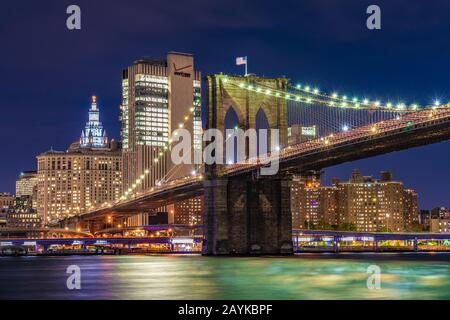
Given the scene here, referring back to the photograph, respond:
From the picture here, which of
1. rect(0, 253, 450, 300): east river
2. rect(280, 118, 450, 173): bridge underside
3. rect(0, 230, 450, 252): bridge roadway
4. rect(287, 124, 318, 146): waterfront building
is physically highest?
rect(287, 124, 318, 146): waterfront building

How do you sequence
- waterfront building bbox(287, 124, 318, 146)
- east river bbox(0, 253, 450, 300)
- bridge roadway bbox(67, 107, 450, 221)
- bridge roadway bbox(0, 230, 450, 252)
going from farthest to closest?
bridge roadway bbox(0, 230, 450, 252) < waterfront building bbox(287, 124, 318, 146) < bridge roadway bbox(67, 107, 450, 221) < east river bbox(0, 253, 450, 300)

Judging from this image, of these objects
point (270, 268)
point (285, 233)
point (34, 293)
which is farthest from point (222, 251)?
point (34, 293)

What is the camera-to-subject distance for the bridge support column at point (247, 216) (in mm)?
80375

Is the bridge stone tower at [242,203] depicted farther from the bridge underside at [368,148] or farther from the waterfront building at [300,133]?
the waterfront building at [300,133]

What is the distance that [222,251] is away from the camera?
79.9 meters

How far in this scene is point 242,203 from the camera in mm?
81312

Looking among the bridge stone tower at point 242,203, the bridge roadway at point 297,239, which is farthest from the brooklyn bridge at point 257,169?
the bridge roadway at point 297,239

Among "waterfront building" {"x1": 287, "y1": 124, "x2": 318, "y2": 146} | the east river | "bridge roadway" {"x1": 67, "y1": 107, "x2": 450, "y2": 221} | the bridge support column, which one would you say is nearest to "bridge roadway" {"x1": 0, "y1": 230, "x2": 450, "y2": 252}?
"waterfront building" {"x1": 287, "y1": 124, "x2": 318, "y2": 146}

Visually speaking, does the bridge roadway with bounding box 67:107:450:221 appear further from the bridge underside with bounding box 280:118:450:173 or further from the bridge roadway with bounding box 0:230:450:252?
the bridge roadway with bounding box 0:230:450:252

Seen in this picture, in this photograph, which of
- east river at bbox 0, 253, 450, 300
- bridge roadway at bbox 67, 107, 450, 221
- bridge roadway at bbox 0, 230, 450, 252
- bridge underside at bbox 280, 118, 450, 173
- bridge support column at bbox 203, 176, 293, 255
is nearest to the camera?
east river at bbox 0, 253, 450, 300

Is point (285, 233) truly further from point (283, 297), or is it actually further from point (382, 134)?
point (283, 297)

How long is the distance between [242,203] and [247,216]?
4.81 feet

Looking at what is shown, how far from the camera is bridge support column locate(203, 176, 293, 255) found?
80375 millimetres
